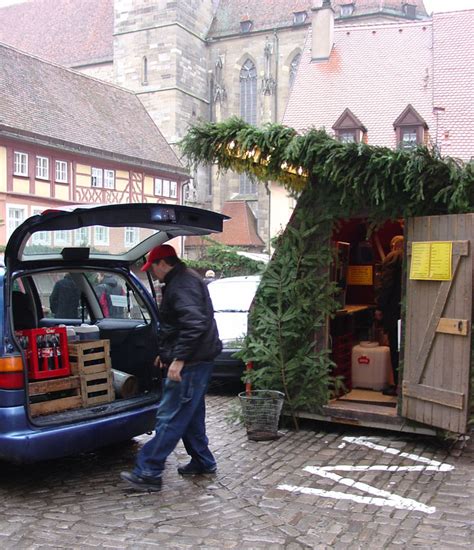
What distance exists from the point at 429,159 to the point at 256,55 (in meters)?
46.5

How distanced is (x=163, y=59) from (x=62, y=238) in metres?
25.1

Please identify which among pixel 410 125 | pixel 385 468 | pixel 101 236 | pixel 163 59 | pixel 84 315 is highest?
pixel 163 59

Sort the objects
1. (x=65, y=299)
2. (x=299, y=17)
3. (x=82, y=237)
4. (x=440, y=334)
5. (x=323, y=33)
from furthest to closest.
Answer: (x=299, y=17) < (x=323, y=33) < (x=82, y=237) < (x=65, y=299) < (x=440, y=334)

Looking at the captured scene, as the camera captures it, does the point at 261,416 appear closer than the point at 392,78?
Yes

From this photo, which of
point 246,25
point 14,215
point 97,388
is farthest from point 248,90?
point 97,388

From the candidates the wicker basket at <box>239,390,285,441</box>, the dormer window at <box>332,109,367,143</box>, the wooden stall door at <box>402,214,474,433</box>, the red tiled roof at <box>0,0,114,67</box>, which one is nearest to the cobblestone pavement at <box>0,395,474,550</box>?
the wicker basket at <box>239,390,285,441</box>

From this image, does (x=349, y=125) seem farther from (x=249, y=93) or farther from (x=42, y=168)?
(x=249, y=93)

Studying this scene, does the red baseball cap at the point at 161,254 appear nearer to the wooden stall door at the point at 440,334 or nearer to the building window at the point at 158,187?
the wooden stall door at the point at 440,334

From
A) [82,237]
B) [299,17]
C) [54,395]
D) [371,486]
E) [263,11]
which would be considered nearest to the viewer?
[371,486]

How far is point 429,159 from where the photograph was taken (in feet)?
20.0

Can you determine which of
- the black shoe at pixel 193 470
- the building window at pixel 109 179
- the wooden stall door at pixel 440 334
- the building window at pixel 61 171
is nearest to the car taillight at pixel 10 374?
the black shoe at pixel 193 470

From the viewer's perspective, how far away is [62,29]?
57250 mm

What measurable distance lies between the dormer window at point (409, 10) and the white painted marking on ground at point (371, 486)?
1794 inches

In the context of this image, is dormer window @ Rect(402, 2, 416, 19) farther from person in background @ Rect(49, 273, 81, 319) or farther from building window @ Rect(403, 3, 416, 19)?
person in background @ Rect(49, 273, 81, 319)
